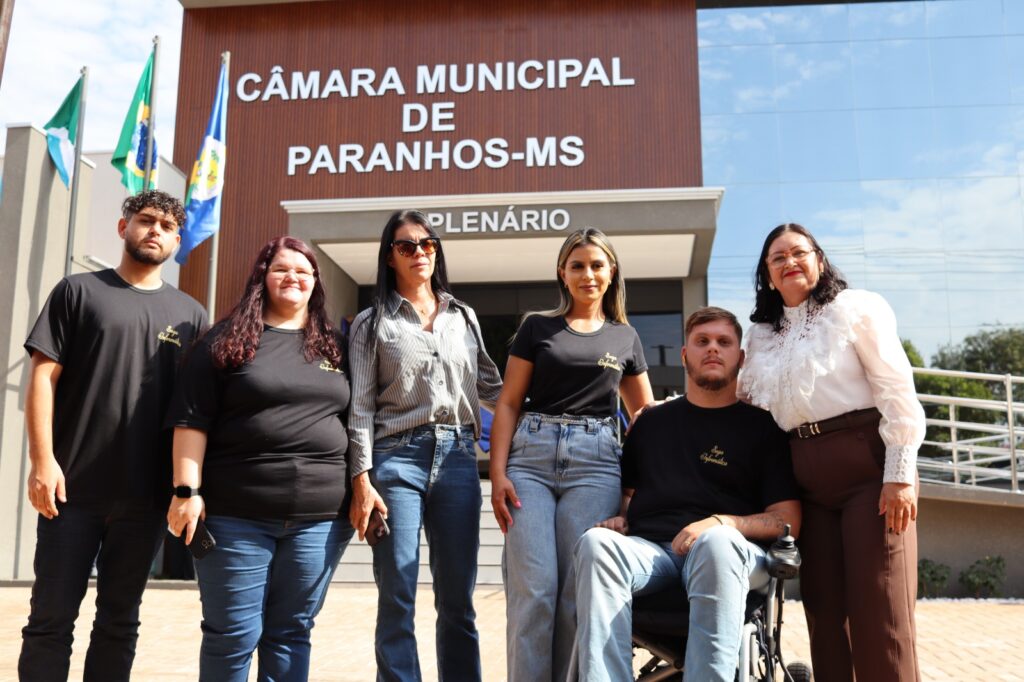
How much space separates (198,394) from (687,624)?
72.2 inches

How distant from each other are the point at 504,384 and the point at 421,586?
19.4 ft

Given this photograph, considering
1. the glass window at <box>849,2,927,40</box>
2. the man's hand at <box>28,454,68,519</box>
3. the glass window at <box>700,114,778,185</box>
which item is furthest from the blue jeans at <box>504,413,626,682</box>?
the glass window at <box>849,2,927,40</box>

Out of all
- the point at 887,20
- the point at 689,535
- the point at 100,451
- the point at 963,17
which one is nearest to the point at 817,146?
the point at 887,20

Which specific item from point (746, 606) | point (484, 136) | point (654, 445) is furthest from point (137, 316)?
point (484, 136)

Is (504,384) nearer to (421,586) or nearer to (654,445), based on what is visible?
(654,445)

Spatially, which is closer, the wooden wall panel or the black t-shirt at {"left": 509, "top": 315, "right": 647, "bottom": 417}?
the black t-shirt at {"left": 509, "top": 315, "right": 647, "bottom": 417}

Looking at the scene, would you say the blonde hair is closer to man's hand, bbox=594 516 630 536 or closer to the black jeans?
man's hand, bbox=594 516 630 536

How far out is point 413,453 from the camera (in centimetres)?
317

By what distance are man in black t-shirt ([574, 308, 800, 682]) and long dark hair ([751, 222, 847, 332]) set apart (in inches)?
5.6

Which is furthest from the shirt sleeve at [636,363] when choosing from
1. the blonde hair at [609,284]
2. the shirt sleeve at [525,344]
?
the shirt sleeve at [525,344]

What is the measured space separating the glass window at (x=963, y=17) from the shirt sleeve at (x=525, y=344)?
1671 cm

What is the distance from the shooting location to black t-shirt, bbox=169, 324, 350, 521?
2.86m

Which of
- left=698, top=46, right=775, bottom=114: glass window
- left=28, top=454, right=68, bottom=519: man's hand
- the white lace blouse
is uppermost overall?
left=698, top=46, right=775, bottom=114: glass window

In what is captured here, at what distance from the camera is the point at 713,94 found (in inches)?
638
